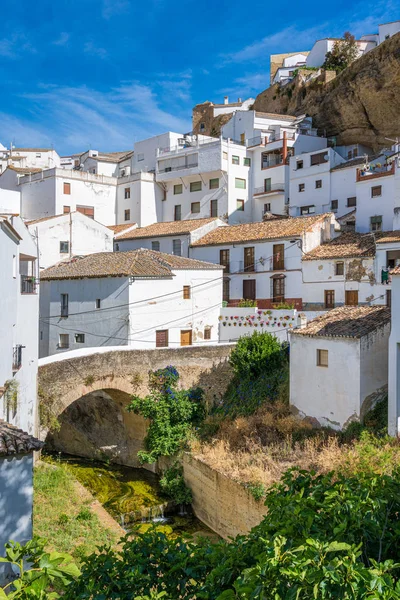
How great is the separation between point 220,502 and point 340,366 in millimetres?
5566

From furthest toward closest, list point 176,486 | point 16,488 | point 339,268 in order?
point 339,268 → point 176,486 → point 16,488

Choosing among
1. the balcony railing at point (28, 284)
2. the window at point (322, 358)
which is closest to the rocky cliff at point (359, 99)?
the window at point (322, 358)

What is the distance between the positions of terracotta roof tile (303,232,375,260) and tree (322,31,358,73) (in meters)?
23.5

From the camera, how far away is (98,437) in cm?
2139

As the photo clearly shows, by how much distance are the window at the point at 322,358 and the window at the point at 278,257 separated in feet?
37.8

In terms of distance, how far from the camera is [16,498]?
8539mm

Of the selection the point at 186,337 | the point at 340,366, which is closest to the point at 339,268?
the point at 186,337

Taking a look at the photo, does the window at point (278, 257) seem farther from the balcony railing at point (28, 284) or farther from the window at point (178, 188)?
the balcony railing at point (28, 284)

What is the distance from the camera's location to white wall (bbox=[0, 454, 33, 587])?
8.44m

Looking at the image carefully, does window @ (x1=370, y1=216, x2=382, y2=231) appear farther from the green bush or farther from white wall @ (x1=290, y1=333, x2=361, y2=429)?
the green bush

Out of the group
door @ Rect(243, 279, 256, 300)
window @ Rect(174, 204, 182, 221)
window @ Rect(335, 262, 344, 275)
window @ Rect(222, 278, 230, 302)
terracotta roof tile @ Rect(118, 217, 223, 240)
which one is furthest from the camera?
window @ Rect(174, 204, 182, 221)

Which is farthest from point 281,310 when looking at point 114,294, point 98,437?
point 98,437

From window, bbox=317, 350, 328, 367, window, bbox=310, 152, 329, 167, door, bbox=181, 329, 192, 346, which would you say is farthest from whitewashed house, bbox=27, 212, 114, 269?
window, bbox=317, 350, 328, 367

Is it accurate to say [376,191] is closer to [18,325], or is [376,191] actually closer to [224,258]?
[224,258]
